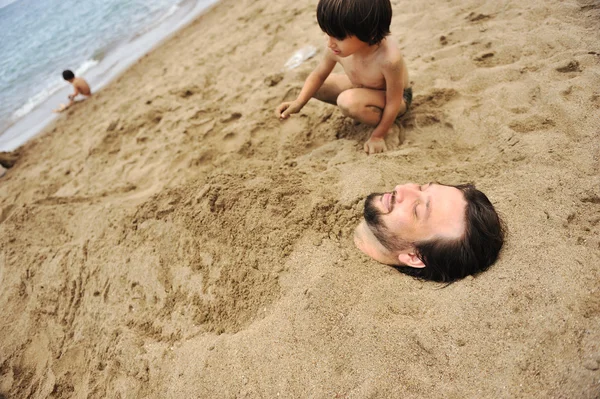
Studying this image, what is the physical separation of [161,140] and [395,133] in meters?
2.12

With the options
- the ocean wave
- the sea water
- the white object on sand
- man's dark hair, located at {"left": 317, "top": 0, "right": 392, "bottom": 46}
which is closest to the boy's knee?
man's dark hair, located at {"left": 317, "top": 0, "right": 392, "bottom": 46}

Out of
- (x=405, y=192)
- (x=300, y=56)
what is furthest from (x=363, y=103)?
(x=300, y=56)

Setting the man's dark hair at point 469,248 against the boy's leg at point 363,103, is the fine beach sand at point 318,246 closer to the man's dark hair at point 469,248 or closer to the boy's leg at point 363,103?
the man's dark hair at point 469,248

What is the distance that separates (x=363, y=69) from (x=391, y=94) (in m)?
0.29

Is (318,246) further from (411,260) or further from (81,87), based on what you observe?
(81,87)

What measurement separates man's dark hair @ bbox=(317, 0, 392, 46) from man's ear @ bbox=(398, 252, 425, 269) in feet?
4.16

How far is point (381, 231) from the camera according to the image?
1753 mm

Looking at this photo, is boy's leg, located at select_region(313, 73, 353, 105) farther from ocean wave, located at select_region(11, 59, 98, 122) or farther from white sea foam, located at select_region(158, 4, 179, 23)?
white sea foam, located at select_region(158, 4, 179, 23)

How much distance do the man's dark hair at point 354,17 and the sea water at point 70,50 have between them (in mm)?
4818

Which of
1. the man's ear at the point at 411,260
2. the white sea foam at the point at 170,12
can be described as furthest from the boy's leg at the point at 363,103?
the white sea foam at the point at 170,12

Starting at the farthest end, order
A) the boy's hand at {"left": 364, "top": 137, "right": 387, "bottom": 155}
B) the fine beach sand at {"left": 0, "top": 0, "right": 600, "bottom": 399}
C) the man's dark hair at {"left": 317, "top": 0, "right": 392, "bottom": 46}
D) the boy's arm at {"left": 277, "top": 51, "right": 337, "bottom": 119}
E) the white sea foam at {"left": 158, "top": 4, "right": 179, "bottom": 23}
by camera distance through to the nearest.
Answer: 1. the white sea foam at {"left": 158, "top": 4, "right": 179, "bottom": 23}
2. the boy's arm at {"left": 277, "top": 51, "right": 337, "bottom": 119}
3. the boy's hand at {"left": 364, "top": 137, "right": 387, "bottom": 155}
4. the man's dark hair at {"left": 317, "top": 0, "right": 392, "bottom": 46}
5. the fine beach sand at {"left": 0, "top": 0, "right": 600, "bottom": 399}

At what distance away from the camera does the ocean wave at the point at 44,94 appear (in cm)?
588

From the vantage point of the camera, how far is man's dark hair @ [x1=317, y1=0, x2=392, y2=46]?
1.92 m

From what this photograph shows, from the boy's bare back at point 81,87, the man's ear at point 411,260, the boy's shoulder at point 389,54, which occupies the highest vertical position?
the boy's bare back at point 81,87
